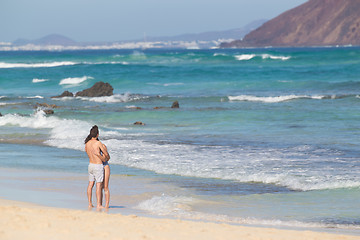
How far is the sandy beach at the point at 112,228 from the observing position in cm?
746

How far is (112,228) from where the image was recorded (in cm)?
782

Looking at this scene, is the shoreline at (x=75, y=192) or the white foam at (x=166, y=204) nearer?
the shoreline at (x=75, y=192)

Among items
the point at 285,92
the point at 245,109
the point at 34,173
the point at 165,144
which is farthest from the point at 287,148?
the point at 285,92

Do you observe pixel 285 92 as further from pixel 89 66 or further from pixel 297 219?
pixel 89 66

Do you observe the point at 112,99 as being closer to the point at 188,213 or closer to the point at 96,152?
the point at 96,152

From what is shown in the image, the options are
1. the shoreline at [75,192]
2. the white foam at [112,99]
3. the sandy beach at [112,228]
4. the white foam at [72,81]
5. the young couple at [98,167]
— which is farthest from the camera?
the white foam at [72,81]

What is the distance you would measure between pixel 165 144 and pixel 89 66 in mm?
51527

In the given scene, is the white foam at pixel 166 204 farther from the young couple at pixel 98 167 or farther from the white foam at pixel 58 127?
the white foam at pixel 58 127

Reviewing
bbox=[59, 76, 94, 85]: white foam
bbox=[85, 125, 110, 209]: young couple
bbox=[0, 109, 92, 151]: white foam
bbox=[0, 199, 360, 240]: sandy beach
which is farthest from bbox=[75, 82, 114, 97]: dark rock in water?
bbox=[0, 199, 360, 240]: sandy beach

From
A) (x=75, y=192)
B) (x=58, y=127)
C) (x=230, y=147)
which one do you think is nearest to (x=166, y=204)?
(x=75, y=192)

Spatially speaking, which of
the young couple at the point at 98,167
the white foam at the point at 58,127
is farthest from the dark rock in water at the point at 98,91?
the young couple at the point at 98,167

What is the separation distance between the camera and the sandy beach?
24.5 feet

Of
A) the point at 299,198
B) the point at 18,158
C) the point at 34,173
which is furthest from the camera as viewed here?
the point at 18,158

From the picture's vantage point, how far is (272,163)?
13.5 m
